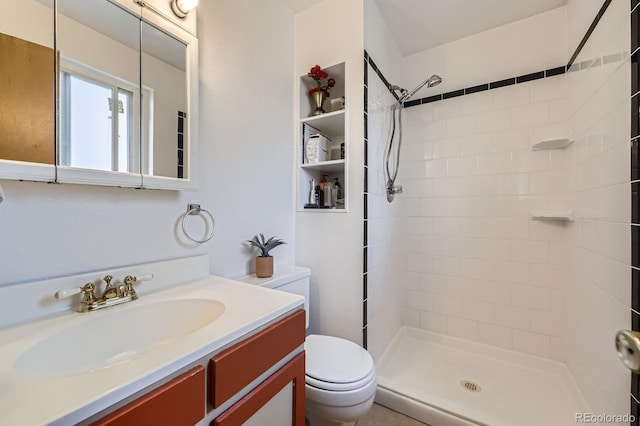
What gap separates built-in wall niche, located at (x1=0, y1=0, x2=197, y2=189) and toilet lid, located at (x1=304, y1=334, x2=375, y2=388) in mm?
961

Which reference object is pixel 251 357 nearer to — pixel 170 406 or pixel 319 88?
pixel 170 406

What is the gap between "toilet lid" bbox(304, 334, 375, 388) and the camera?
3.52 ft

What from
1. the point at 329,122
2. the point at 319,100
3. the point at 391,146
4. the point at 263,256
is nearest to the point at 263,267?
the point at 263,256

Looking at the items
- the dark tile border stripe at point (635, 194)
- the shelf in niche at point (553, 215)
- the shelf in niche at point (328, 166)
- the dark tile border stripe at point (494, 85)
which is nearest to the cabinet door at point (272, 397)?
the shelf in niche at point (328, 166)

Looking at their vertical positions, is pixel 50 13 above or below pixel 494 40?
below

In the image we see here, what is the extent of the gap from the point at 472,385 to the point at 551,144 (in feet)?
5.29

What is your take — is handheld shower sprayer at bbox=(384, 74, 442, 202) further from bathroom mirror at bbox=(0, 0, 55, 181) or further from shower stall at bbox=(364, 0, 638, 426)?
bathroom mirror at bbox=(0, 0, 55, 181)

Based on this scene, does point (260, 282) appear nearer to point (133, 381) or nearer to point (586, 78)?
point (133, 381)

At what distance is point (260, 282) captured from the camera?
4.10 ft

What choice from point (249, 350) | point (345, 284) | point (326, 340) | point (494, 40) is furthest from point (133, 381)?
point (494, 40)

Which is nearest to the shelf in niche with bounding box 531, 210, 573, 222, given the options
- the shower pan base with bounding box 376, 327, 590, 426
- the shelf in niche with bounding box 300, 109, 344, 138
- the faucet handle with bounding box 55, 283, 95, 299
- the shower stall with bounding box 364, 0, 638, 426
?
the shower stall with bounding box 364, 0, 638, 426

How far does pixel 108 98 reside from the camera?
884 mm

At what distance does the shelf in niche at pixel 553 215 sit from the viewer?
1.57m

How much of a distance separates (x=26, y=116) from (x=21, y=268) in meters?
0.43
